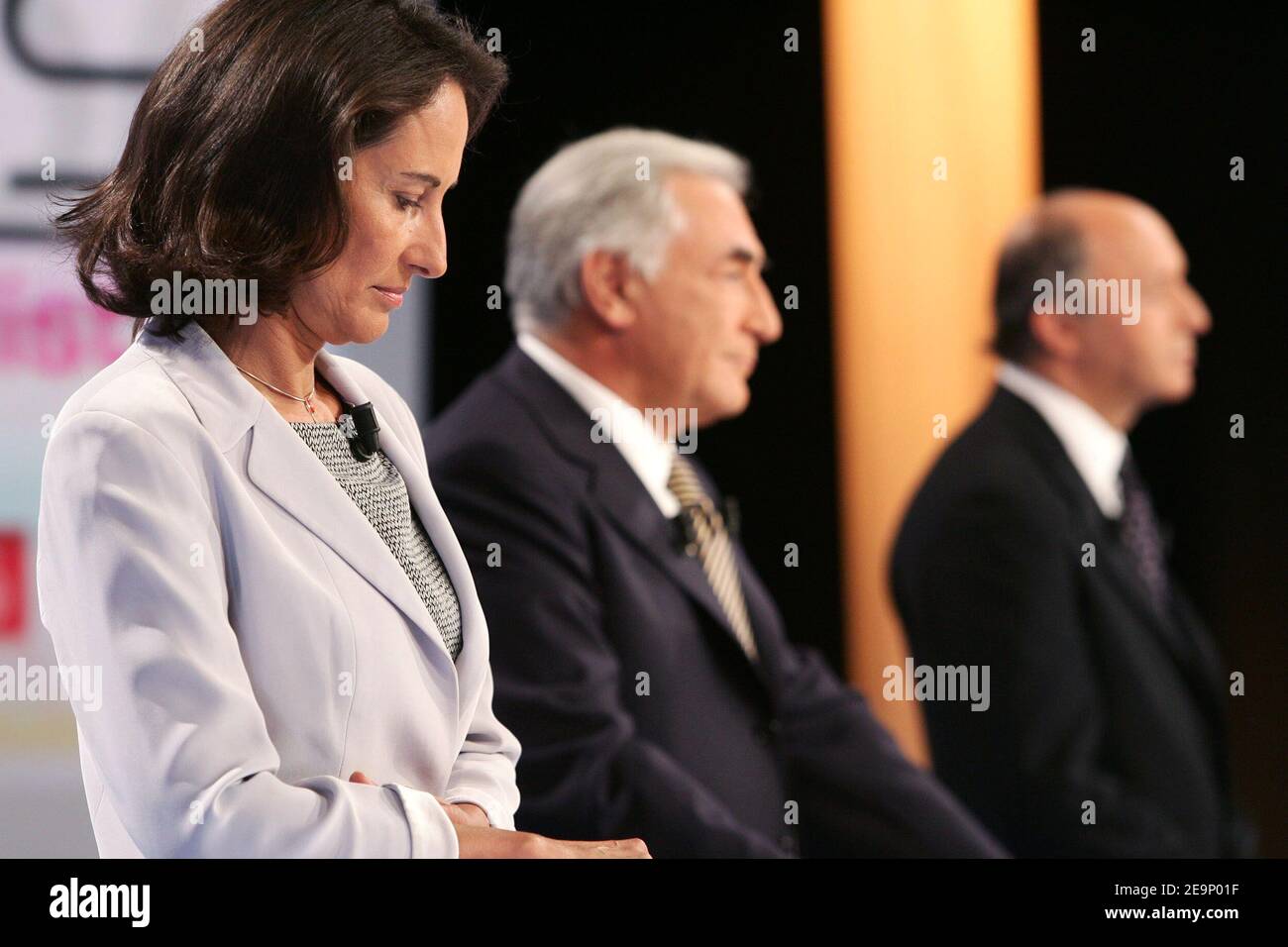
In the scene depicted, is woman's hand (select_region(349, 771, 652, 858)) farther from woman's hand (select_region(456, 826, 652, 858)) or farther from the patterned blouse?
the patterned blouse

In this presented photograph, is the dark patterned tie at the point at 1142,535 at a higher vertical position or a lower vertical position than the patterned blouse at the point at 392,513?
lower

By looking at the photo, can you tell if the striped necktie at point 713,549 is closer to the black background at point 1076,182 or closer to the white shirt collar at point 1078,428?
the black background at point 1076,182

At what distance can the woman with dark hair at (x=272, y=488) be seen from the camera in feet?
4.47

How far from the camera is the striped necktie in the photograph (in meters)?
2.66

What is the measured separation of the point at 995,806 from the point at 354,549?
1.82 m

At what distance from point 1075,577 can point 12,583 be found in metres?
2.10

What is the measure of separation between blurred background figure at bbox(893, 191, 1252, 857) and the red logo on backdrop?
5.66 feet

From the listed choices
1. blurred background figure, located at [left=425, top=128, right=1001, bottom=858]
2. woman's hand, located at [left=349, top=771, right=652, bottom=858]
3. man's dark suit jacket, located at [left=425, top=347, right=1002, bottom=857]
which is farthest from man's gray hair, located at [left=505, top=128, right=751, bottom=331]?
woman's hand, located at [left=349, top=771, right=652, bottom=858]

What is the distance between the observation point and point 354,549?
1508 millimetres

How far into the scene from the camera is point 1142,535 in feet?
10.2

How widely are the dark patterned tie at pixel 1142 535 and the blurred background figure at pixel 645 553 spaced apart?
679 millimetres

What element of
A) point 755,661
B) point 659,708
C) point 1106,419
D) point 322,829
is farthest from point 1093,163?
point 322,829
